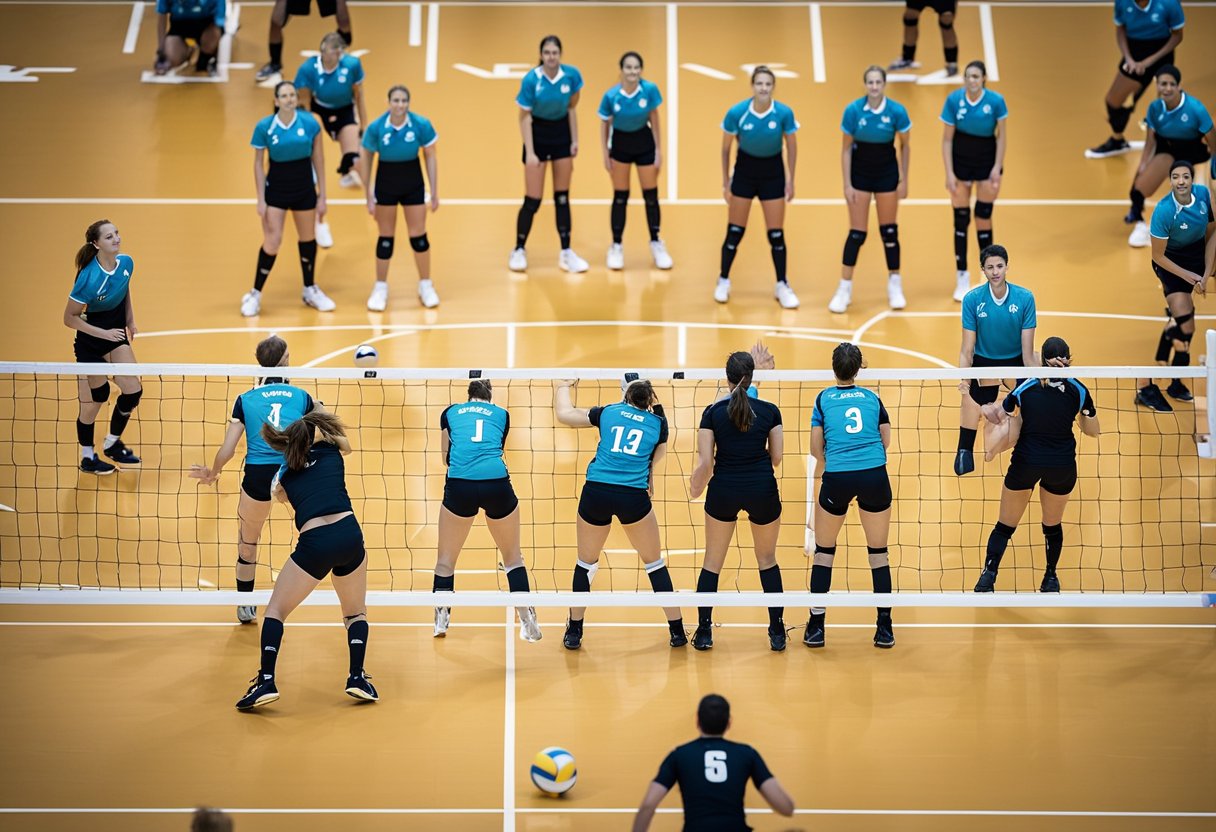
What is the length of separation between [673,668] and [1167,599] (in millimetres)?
3093

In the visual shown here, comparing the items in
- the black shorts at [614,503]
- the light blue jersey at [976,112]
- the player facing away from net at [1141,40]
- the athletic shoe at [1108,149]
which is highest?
the player facing away from net at [1141,40]

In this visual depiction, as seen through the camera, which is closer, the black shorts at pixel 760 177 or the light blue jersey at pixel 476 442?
the light blue jersey at pixel 476 442

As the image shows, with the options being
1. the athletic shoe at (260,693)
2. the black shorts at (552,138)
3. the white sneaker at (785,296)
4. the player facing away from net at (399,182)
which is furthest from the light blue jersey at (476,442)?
the black shorts at (552,138)

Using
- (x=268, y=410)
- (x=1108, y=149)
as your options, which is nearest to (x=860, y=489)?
(x=268, y=410)

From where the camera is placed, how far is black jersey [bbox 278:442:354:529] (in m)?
9.34

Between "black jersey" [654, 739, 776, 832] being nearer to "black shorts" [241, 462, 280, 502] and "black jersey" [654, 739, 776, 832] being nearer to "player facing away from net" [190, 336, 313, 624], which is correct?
"player facing away from net" [190, 336, 313, 624]

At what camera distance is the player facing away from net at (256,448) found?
9.86 meters

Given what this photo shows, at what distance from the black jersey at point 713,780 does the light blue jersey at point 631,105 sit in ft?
28.3

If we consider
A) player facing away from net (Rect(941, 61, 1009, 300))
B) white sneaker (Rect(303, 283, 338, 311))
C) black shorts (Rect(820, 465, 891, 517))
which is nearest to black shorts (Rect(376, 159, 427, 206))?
white sneaker (Rect(303, 283, 338, 311))

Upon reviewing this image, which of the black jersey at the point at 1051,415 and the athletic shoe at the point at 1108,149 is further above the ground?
the athletic shoe at the point at 1108,149

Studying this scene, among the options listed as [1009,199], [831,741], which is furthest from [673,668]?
[1009,199]

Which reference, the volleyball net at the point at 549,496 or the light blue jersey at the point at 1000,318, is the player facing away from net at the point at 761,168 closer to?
the volleyball net at the point at 549,496

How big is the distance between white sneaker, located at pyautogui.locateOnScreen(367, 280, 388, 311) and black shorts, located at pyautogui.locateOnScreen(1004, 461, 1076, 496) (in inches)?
256

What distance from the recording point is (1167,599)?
10023 mm
